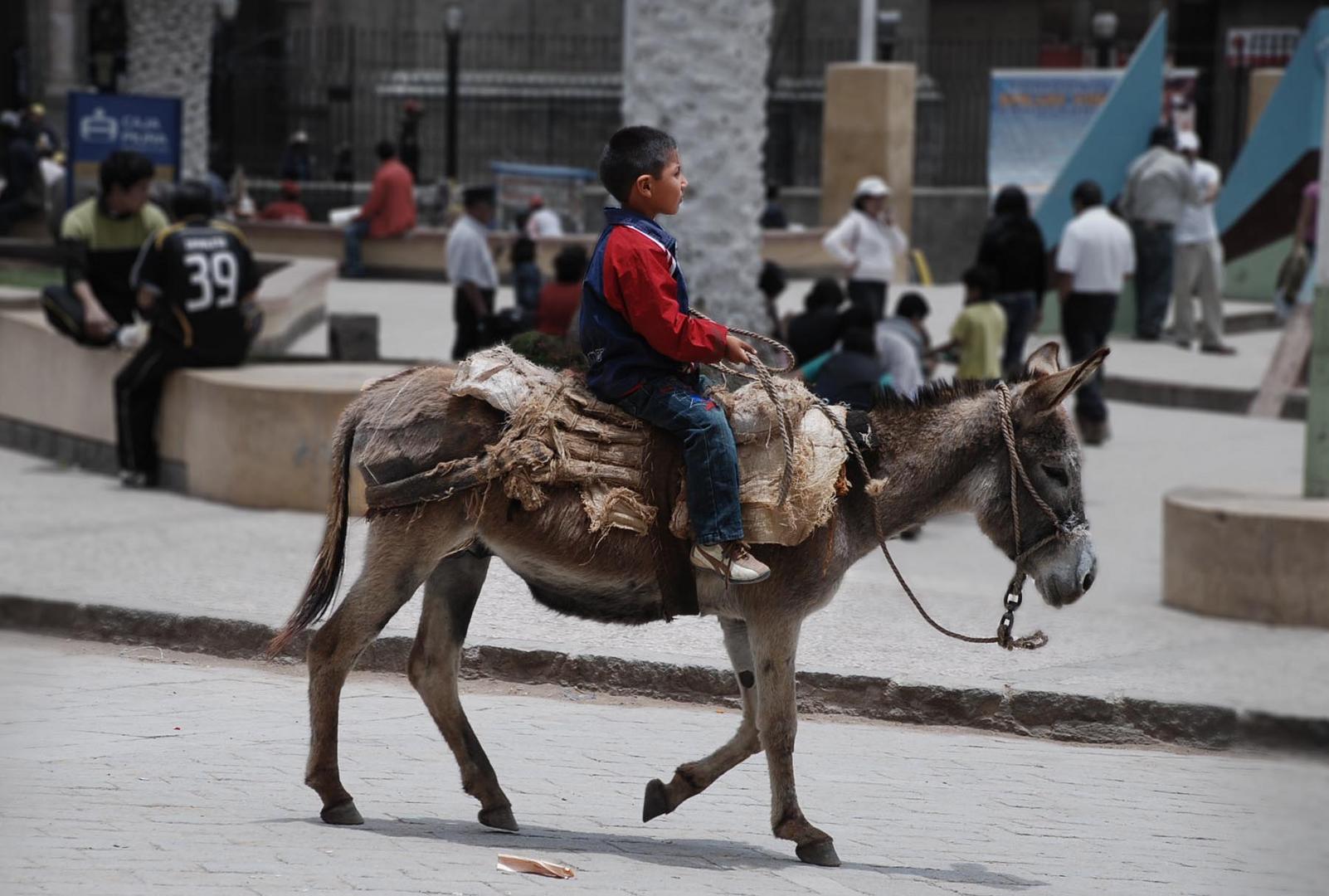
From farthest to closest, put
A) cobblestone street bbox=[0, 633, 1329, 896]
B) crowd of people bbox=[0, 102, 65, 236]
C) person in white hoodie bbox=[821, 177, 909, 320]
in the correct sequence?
crowd of people bbox=[0, 102, 65, 236], person in white hoodie bbox=[821, 177, 909, 320], cobblestone street bbox=[0, 633, 1329, 896]

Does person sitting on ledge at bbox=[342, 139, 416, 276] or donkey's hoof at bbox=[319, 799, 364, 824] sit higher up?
person sitting on ledge at bbox=[342, 139, 416, 276]

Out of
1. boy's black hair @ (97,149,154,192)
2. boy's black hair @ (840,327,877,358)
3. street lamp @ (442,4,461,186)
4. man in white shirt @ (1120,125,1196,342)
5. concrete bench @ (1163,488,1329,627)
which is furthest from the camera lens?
street lamp @ (442,4,461,186)

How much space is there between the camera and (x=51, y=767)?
6129mm

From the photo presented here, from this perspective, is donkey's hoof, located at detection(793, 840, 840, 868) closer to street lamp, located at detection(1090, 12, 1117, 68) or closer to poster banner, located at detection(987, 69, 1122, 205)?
poster banner, located at detection(987, 69, 1122, 205)

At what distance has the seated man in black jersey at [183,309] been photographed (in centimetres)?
1145

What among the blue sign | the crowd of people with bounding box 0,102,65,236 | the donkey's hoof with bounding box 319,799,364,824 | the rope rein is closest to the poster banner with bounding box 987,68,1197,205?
the blue sign

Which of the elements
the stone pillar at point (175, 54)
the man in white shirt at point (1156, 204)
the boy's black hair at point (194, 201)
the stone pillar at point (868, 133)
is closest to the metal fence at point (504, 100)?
the stone pillar at point (868, 133)

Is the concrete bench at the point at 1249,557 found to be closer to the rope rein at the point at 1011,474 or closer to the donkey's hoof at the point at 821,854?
the rope rein at the point at 1011,474

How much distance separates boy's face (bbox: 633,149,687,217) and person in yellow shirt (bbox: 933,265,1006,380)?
791 centimetres

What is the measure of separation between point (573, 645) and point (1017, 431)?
2.86 m

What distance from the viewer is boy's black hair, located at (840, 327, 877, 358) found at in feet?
36.9

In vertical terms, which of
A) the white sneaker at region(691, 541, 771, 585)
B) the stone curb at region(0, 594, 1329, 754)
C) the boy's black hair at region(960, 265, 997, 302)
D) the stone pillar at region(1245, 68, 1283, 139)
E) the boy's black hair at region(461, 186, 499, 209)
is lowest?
the stone curb at region(0, 594, 1329, 754)

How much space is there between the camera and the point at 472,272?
609 inches

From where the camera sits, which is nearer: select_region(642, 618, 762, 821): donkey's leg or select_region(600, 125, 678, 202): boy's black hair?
select_region(600, 125, 678, 202): boy's black hair
